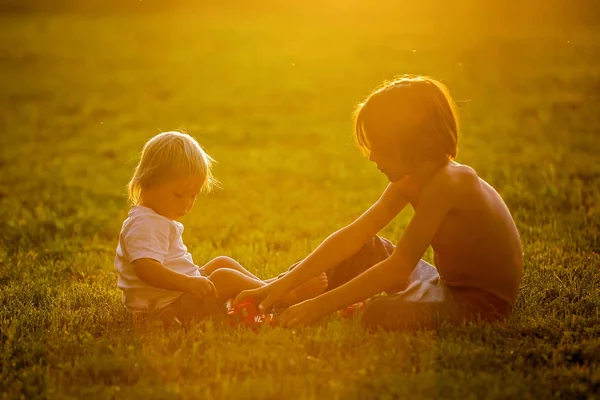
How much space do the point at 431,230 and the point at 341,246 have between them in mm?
731

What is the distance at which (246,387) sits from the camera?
3666mm

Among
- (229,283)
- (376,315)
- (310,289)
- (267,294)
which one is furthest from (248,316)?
(376,315)

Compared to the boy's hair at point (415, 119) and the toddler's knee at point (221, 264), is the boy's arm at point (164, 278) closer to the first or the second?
the toddler's knee at point (221, 264)

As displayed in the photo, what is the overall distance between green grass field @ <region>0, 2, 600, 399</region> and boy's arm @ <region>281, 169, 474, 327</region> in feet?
0.47

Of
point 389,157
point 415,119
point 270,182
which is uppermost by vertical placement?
point 415,119

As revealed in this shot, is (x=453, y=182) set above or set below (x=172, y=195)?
above

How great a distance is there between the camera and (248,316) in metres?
4.70

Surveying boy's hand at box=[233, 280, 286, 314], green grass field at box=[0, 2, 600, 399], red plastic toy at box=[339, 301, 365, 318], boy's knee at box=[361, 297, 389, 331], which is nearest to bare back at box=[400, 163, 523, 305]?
green grass field at box=[0, 2, 600, 399]

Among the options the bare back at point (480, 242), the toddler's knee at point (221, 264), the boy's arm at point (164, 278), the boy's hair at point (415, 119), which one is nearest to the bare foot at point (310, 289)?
the toddler's knee at point (221, 264)

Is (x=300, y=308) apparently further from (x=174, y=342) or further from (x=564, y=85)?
(x=564, y=85)

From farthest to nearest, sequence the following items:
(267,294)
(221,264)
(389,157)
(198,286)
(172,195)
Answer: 1. (221,264)
2. (267,294)
3. (172,195)
4. (198,286)
5. (389,157)

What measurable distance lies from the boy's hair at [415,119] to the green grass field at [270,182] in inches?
37.8

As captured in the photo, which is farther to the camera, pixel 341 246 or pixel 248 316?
pixel 341 246

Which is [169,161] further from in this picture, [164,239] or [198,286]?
[198,286]
